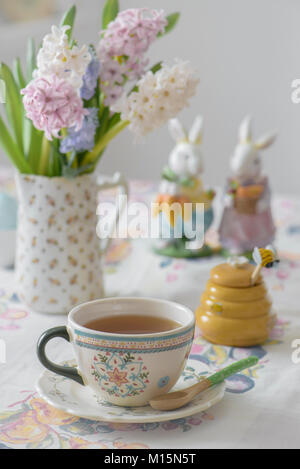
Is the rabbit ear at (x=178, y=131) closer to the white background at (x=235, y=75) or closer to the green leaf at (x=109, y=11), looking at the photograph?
the green leaf at (x=109, y=11)

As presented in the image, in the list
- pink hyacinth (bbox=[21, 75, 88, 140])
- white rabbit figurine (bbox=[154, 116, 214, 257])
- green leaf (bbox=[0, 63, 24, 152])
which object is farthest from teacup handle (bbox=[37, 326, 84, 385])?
white rabbit figurine (bbox=[154, 116, 214, 257])

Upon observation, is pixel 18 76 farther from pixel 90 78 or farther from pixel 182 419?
pixel 182 419

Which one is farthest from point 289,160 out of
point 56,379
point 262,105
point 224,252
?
point 56,379

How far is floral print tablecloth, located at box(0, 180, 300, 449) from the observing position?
53cm

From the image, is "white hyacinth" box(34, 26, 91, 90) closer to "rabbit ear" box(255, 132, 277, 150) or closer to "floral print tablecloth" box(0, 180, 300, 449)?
"floral print tablecloth" box(0, 180, 300, 449)

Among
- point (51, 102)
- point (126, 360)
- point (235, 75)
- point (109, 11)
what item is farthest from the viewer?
point (235, 75)

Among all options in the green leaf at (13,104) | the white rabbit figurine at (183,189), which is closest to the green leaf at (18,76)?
the green leaf at (13,104)

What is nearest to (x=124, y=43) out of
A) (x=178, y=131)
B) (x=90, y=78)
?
(x=90, y=78)

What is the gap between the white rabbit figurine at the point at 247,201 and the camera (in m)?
1.02

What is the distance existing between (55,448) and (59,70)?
0.37 metres

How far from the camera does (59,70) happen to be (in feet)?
2.19

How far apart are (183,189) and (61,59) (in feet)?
1.31

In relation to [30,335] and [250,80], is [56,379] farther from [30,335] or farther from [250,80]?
[250,80]

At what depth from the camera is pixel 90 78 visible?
2.41 ft
